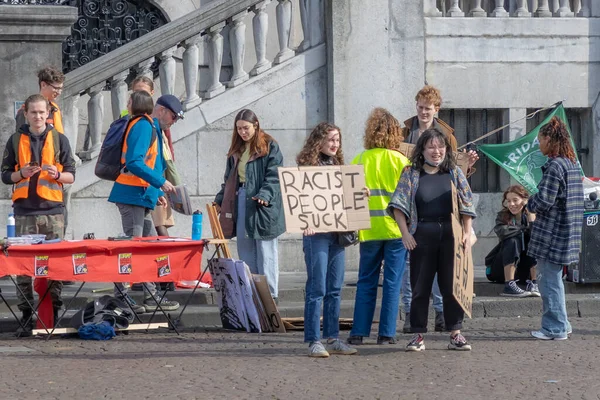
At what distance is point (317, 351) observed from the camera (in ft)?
31.9

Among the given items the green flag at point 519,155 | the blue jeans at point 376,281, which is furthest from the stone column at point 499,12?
the blue jeans at point 376,281

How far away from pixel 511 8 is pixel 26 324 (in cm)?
775

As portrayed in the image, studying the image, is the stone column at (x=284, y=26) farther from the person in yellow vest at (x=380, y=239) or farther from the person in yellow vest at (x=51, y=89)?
the person in yellow vest at (x=380, y=239)

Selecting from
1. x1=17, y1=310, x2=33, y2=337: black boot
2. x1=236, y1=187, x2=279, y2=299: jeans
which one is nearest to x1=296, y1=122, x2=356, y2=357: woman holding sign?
x1=236, y1=187, x2=279, y2=299: jeans

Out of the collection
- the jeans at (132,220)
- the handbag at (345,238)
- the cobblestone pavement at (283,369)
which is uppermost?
the jeans at (132,220)

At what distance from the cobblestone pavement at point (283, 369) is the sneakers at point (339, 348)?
3.7 inches

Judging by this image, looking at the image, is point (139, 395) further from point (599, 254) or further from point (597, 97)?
point (597, 97)

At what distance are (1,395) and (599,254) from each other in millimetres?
6912

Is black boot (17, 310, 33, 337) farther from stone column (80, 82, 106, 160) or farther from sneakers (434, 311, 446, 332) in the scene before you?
stone column (80, 82, 106, 160)

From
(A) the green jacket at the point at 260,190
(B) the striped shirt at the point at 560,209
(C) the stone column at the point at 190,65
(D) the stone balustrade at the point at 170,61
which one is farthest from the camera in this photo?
(C) the stone column at the point at 190,65

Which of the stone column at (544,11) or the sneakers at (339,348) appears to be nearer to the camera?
the sneakers at (339,348)

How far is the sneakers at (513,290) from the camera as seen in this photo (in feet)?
41.9

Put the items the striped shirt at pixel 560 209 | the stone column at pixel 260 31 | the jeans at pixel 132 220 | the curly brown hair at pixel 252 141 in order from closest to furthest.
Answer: the striped shirt at pixel 560 209
the curly brown hair at pixel 252 141
the jeans at pixel 132 220
the stone column at pixel 260 31

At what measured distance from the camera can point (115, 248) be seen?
34.5ft
